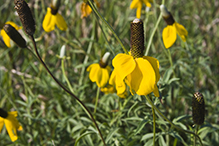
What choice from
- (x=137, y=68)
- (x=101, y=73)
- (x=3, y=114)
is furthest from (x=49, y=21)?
(x=137, y=68)

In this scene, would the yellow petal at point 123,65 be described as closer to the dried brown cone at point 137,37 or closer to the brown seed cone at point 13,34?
the dried brown cone at point 137,37

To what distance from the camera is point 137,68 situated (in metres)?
0.70

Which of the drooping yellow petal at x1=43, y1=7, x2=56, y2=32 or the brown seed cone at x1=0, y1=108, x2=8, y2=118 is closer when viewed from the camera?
the brown seed cone at x1=0, y1=108, x2=8, y2=118

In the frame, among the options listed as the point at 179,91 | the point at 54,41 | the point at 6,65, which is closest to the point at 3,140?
the point at 6,65

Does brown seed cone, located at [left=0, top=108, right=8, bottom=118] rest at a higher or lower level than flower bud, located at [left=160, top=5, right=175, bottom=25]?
lower

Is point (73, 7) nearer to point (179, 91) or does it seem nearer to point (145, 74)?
point (179, 91)

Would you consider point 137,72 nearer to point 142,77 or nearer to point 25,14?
point 142,77

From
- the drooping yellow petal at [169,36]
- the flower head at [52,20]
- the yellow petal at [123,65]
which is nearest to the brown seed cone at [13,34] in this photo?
the yellow petal at [123,65]

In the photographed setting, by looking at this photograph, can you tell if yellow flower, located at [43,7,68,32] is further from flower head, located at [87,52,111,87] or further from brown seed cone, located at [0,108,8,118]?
brown seed cone, located at [0,108,8,118]

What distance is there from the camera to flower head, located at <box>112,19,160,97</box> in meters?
0.67

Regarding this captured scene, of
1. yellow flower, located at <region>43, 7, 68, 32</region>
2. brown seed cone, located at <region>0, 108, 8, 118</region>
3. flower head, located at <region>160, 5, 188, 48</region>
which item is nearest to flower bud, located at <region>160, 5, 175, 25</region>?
flower head, located at <region>160, 5, 188, 48</region>

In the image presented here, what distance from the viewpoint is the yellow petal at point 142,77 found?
67 cm

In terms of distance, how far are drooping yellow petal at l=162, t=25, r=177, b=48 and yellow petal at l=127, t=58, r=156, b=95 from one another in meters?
0.37

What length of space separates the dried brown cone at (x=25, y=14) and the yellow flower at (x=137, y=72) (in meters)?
0.33
